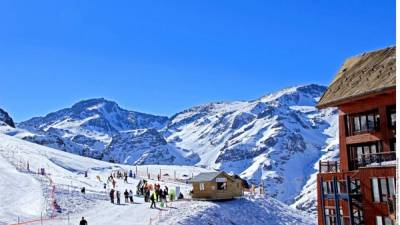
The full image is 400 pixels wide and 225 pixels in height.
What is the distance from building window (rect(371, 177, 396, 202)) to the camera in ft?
113

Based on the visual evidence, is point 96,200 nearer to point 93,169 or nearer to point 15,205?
point 15,205

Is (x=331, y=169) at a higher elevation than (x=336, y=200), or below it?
higher

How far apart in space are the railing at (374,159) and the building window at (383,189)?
109 cm

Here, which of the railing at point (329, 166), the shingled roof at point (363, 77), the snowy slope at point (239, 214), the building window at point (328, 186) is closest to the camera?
the shingled roof at point (363, 77)

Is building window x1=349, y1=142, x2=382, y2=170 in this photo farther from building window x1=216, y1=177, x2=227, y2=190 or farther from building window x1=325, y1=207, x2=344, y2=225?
building window x1=216, y1=177, x2=227, y2=190

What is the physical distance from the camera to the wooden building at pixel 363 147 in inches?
1425

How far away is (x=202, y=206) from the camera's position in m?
59.3

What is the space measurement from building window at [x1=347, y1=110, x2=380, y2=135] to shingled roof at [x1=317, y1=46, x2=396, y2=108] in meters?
1.65

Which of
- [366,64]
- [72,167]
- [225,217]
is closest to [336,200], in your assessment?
[366,64]

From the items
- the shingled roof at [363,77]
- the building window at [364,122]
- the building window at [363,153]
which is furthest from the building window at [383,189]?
the shingled roof at [363,77]

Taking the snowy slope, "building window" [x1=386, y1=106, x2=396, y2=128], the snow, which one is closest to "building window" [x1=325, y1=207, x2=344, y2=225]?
"building window" [x1=386, y1=106, x2=396, y2=128]

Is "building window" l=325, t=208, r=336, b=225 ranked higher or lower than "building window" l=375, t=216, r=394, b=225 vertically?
higher

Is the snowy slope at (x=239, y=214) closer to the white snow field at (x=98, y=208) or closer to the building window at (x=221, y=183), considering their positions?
the white snow field at (x=98, y=208)

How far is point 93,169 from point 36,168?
20106 mm
